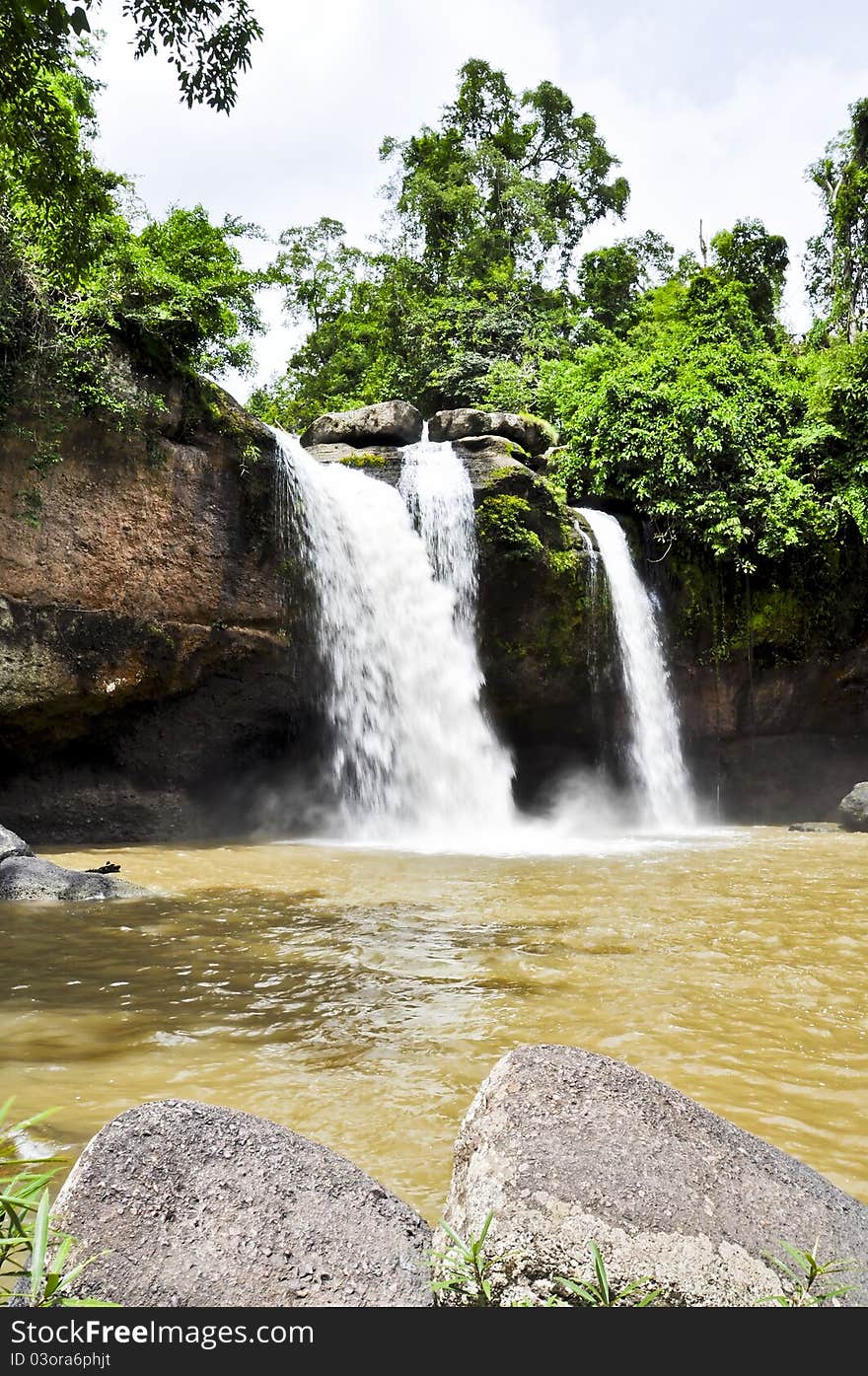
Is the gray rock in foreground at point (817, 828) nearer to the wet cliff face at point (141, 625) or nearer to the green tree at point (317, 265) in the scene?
the wet cliff face at point (141, 625)

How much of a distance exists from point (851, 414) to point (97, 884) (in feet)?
53.0

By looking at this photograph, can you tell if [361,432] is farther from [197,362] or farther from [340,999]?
[340,999]

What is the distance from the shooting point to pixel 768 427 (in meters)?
16.9

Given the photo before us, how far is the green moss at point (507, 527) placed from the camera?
45.0 feet

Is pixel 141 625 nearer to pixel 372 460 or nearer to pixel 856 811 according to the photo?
pixel 372 460

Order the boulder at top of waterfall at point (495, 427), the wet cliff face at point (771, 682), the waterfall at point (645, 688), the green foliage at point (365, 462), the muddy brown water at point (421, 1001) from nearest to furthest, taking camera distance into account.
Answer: the muddy brown water at point (421, 1001), the green foliage at point (365, 462), the waterfall at point (645, 688), the wet cliff face at point (771, 682), the boulder at top of waterfall at point (495, 427)

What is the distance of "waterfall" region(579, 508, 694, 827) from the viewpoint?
604 inches

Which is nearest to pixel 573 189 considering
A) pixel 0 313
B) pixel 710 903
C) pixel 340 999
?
pixel 0 313

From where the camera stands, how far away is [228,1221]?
5.96 ft

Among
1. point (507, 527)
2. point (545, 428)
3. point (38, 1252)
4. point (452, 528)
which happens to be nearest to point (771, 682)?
point (507, 527)

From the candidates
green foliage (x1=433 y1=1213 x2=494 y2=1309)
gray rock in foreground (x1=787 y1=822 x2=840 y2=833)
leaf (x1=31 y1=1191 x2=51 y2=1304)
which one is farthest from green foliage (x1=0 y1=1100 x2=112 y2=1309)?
gray rock in foreground (x1=787 y1=822 x2=840 y2=833)

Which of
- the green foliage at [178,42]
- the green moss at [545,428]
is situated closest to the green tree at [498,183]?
the green moss at [545,428]

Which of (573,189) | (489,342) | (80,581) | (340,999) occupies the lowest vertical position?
(340,999)

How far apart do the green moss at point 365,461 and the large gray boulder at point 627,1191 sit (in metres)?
13.5
